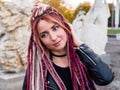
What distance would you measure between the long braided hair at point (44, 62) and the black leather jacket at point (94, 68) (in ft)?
0.07

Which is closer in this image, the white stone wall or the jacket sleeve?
the jacket sleeve

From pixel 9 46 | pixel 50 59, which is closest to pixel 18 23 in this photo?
pixel 9 46

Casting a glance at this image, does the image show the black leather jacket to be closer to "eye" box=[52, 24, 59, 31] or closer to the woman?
the woman

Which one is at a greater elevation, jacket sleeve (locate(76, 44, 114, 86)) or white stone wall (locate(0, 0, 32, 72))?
jacket sleeve (locate(76, 44, 114, 86))

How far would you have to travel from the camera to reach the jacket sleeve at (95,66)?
1600mm

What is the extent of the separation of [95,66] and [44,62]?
0.26 meters

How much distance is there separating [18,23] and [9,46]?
432mm

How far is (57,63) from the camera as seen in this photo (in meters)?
1.66

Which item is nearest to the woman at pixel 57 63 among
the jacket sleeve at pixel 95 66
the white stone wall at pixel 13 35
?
the jacket sleeve at pixel 95 66

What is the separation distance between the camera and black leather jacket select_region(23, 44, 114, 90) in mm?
1597

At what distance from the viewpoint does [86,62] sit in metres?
1.62

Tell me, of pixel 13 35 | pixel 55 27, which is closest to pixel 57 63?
pixel 55 27

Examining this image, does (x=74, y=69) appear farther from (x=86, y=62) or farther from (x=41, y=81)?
(x=41, y=81)

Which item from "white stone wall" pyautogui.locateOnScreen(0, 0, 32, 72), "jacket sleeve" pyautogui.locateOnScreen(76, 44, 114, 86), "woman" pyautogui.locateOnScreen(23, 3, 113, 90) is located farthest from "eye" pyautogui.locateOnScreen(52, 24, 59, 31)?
"white stone wall" pyautogui.locateOnScreen(0, 0, 32, 72)
